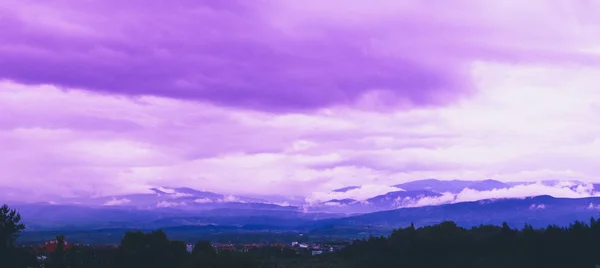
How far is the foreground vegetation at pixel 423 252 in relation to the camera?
74.5 m

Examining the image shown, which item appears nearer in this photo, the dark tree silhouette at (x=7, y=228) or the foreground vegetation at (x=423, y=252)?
the foreground vegetation at (x=423, y=252)

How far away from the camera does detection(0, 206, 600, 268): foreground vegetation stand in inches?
2931

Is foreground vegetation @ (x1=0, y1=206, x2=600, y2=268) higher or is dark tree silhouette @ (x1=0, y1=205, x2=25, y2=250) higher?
dark tree silhouette @ (x1=0, y1=205, x2=25, y2=250)

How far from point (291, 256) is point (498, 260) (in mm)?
56872

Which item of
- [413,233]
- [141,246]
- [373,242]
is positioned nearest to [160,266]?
[141,246]

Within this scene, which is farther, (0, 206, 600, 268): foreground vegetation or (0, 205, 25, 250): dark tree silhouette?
(0, 205, 25, 250): dark tree silhouette

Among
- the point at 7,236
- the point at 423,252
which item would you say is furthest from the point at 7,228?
the point at 423,252

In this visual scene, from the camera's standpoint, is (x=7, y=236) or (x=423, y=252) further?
(x=423, y=252)

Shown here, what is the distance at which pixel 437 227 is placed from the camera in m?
94.2

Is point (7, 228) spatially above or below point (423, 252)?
above

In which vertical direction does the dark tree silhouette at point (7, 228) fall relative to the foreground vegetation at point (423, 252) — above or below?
above

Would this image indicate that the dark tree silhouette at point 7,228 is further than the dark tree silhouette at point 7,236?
Yes

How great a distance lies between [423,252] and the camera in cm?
8519

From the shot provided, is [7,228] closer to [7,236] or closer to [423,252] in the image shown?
[7,236]
